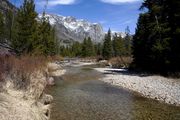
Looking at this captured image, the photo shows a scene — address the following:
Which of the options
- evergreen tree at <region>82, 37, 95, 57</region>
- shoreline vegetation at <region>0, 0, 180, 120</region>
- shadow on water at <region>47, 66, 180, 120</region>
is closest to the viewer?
shoreline vegetation at <region>0, 0, 180, 120</region>

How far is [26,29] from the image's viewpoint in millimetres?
45688

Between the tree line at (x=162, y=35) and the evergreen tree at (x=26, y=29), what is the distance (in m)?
17.1

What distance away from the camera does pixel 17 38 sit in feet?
148

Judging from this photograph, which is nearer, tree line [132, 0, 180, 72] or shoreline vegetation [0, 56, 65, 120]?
shoreline vegetation [0, 56, 65, 120]

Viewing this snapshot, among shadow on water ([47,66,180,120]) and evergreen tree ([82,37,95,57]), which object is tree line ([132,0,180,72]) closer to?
shadow on water ([47,66,180,120])

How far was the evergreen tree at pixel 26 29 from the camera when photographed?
45062 mm

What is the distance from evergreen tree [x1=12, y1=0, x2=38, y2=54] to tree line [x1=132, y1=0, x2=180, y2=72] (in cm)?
1708

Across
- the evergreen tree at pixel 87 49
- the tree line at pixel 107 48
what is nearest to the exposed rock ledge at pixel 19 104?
the tree line at pixel 107 48

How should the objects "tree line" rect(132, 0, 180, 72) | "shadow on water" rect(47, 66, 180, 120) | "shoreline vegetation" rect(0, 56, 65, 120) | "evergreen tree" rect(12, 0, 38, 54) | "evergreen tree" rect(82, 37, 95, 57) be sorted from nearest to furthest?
"shoreline vegetation" rect(0, 56, 65, 120) → "shadow on water" rect(47, 66, 180, 120) → "tree line" rect(132, 0, 180, 72) → "evergreen tree" rect(12, 0, 38, 54) → "evergreen tree" rect(82, 37, 95, 57)

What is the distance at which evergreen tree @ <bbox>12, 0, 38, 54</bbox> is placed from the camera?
45062 mm

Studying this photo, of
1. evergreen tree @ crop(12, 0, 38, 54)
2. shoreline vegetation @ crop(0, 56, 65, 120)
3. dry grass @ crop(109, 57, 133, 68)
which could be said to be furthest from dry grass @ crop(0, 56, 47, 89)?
dry grass @ crop(109, 57, 133, 68)

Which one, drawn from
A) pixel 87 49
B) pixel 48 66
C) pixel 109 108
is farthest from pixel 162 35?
pixel 87 49

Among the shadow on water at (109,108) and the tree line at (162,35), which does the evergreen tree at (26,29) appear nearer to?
the tree line at (162,35)

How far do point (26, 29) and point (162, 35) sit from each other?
67.4 ft
